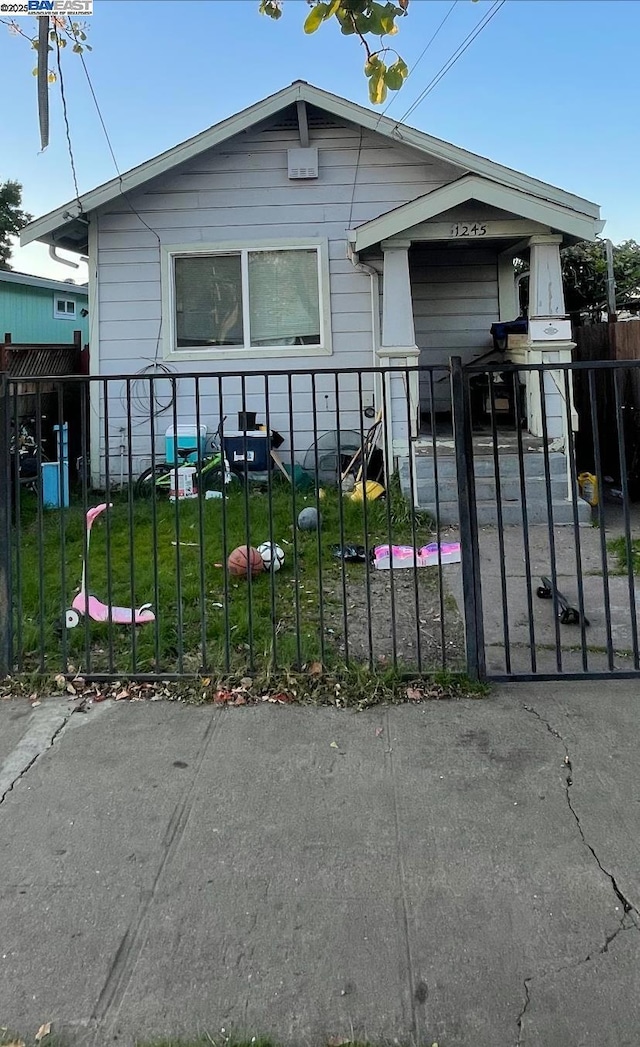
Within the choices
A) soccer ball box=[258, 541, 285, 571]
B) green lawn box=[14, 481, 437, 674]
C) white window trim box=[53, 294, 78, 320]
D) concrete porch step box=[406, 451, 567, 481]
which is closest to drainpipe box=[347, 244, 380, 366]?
concrete porch step box=[406, 451, 567, 481]

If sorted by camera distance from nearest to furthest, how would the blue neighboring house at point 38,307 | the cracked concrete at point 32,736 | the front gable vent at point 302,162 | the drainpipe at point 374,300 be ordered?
the cracked concrete at point 32,736
the drainpipe at point 374,300
the front gable vent at point 302,162
the blue neighboring house at point 38,307

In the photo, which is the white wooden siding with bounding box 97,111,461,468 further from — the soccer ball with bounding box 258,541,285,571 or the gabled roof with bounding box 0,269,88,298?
the gabled roof with bounding box 0,269,88,298

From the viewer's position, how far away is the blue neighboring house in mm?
17953

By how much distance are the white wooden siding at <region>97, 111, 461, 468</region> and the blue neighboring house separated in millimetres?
7872

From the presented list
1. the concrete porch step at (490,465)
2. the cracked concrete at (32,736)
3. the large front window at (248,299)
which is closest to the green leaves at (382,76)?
the cracked concrete at (32,736)

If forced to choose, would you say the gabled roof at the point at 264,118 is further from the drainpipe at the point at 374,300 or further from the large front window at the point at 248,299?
the drainpipe at the point at 374,300

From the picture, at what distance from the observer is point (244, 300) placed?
31.9 feet

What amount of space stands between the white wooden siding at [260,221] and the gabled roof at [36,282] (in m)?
9.24

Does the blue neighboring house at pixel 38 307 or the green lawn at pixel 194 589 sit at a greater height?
the blue neighboring house at pixel 38 307

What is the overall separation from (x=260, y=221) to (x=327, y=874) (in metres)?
8.83

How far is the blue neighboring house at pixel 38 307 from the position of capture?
1795cm

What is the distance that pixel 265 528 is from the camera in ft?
22.1

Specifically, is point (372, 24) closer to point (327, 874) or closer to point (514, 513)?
point (327, 874)

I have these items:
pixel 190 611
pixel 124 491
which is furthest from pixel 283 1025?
pixel 124 491
